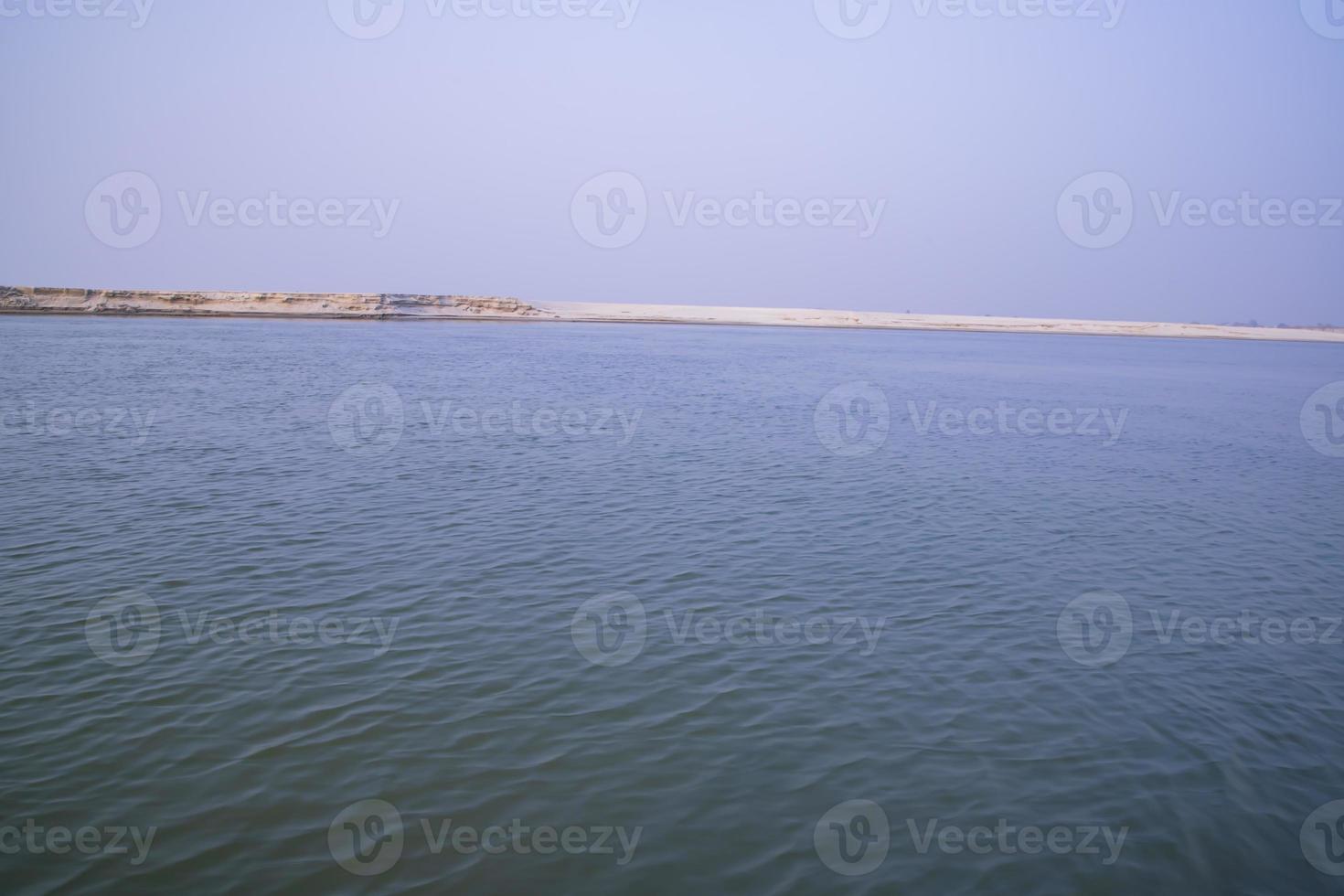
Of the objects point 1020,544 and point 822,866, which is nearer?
point 822,866

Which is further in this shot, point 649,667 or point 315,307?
point 315,307

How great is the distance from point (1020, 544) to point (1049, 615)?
372cm

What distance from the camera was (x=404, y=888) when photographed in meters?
5.83

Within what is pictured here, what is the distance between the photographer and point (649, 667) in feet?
31.2

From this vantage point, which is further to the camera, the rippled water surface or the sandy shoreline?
the sandy shoreline

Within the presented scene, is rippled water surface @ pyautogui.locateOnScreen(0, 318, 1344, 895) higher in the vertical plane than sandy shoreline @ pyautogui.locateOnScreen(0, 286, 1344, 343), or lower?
lower

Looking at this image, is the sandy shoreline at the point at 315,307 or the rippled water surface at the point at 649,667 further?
the sandy shoreline at the point at 315,307

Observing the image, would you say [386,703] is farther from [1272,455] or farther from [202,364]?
[202,364]

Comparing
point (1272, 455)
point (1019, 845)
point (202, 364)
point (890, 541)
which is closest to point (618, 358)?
point (202, 364)

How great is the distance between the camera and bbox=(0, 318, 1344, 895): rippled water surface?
647 centimetres

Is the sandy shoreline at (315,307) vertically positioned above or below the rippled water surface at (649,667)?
above

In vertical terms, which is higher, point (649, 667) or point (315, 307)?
point (315, 307)

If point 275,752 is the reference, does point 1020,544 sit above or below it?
above

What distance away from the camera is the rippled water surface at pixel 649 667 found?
6.47 meters
